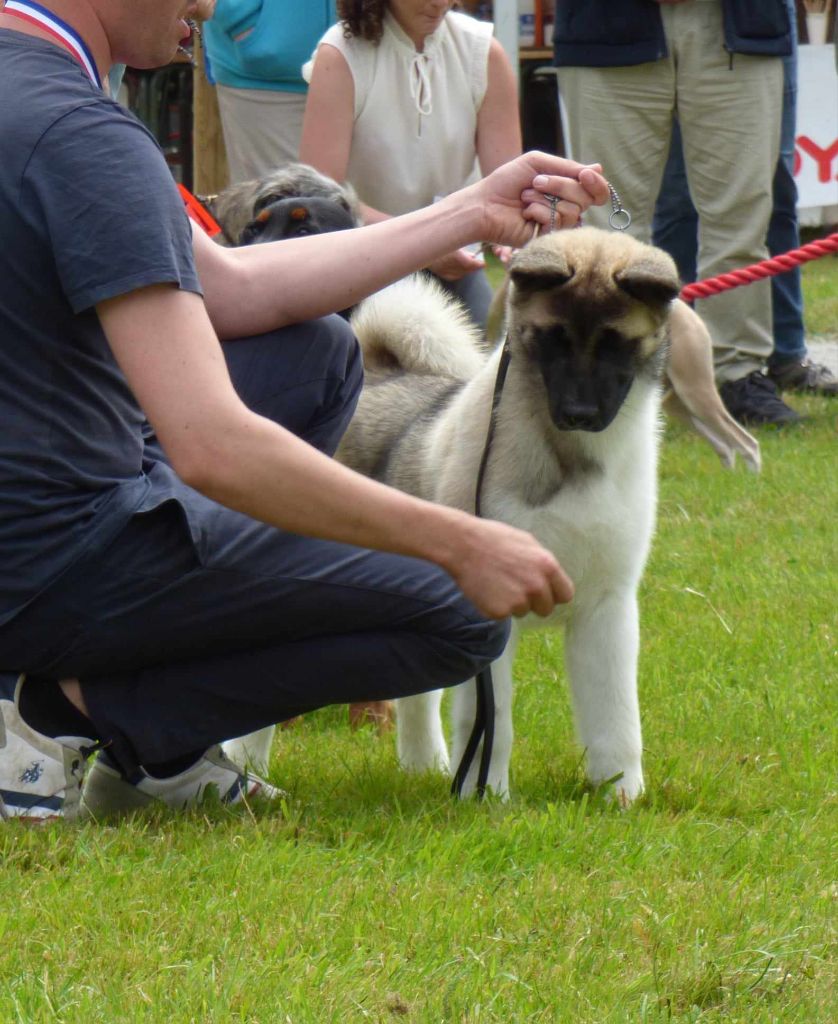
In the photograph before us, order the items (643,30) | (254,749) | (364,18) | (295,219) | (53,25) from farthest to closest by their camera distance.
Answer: (643,30), (364,18), (295,219), (254,749), (53,25)

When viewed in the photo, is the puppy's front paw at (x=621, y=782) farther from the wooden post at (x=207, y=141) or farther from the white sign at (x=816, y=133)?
the white sign at (x=816, y=133)

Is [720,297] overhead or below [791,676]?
below

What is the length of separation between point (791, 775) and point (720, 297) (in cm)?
409

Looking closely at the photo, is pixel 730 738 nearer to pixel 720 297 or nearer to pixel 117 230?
pixel 117 230

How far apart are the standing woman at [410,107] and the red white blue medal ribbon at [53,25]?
93.6 inches

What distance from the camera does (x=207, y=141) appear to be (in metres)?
7.47

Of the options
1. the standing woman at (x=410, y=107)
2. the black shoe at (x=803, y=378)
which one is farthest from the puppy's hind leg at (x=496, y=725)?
the black shoe at (x=803, y=378)

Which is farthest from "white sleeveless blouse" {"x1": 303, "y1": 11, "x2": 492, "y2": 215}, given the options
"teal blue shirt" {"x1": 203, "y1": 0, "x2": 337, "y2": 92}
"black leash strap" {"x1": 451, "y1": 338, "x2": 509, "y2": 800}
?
"black leash strap" {"x1": 451, "y1": 338, "x2": 509, "y2": 800}

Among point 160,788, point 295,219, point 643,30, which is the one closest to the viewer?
point 160,788

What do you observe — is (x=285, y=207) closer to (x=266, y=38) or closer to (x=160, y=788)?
(x=266, y=38)

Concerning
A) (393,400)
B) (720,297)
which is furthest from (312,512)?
(720,297)

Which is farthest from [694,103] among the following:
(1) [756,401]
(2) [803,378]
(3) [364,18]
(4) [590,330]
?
(4) [590,330]

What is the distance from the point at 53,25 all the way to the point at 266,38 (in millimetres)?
3337

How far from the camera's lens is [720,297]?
682 centimetres
